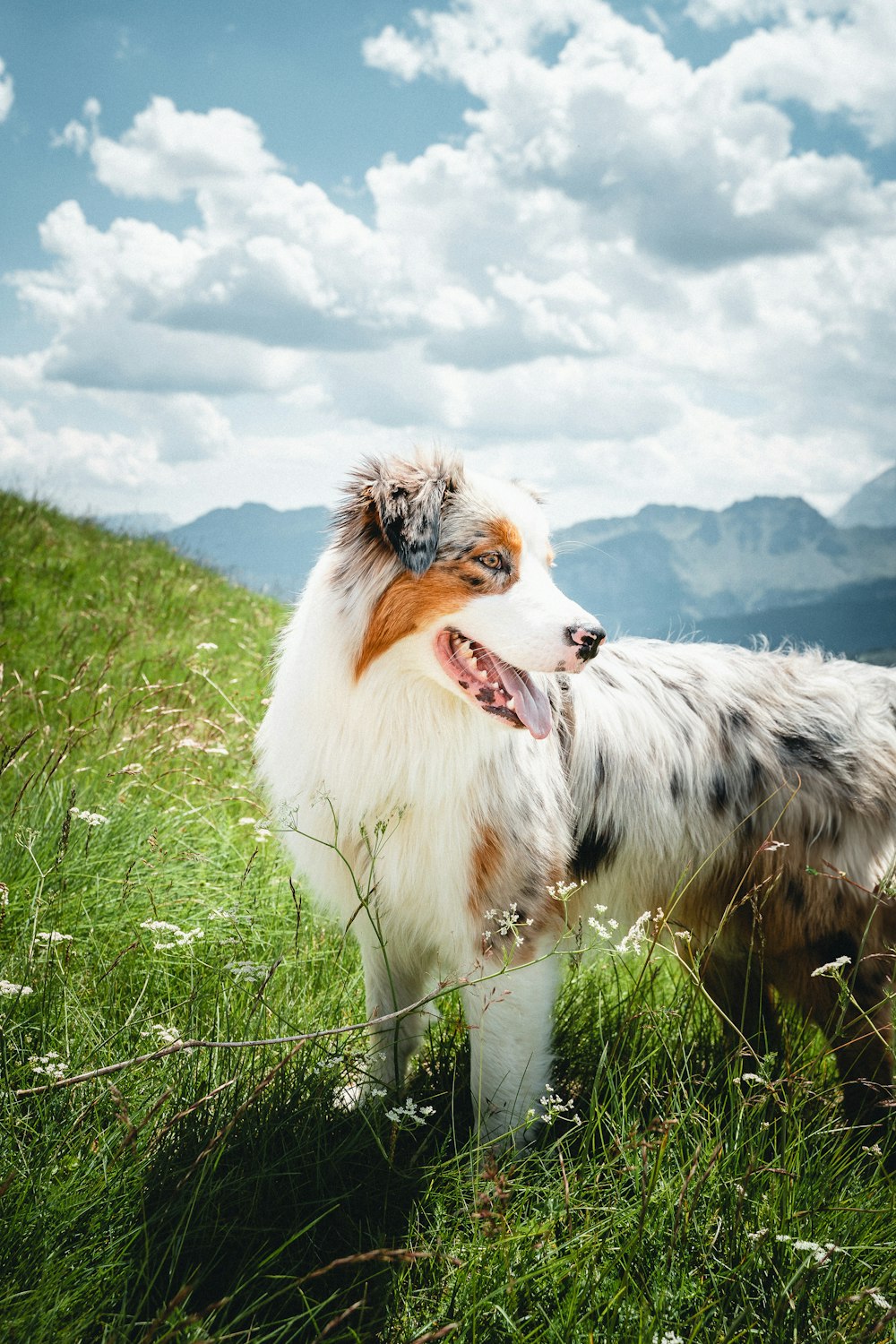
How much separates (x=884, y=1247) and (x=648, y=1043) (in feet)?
2.64

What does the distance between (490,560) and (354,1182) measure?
1.70 m

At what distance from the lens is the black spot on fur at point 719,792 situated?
3.19 meters

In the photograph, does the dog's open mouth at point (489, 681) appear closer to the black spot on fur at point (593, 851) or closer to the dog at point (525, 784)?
the dog at point (525, 784)

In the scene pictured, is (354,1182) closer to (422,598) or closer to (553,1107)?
(553,1107)

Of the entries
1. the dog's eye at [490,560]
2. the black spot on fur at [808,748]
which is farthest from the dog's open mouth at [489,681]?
the black spot on fur at [808,748]

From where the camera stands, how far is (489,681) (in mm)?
2639

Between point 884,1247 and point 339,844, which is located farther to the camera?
point 339,844

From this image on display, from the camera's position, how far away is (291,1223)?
2.18 meters

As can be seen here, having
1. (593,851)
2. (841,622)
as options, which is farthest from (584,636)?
(841,622)

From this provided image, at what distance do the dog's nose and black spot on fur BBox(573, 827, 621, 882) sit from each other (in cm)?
86

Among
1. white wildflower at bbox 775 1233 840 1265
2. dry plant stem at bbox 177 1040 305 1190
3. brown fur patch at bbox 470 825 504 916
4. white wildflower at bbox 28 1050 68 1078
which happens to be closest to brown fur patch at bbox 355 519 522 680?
brown fur patch at bbox 470 825 504 916

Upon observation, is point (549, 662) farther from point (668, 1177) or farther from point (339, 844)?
point (668, 1177)

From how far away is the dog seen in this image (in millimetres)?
2641

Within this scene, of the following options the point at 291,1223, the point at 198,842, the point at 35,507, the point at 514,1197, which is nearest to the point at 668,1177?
the point at 514,1197
